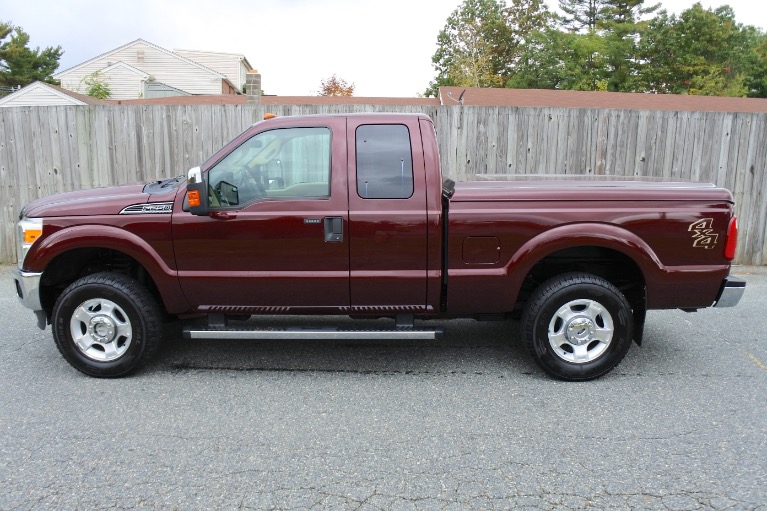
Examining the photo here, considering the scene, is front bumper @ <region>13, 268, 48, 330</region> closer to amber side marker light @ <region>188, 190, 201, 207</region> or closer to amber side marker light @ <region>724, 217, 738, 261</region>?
amber side marker light @ <region>188, 190, 201, 207</region>

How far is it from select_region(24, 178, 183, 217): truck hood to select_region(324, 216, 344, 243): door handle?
3.88ft

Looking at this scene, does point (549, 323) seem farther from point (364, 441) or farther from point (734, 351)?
point (734, 351)

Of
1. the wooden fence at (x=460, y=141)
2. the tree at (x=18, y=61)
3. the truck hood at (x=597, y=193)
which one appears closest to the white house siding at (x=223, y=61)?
the tree at (x=18, y=61)

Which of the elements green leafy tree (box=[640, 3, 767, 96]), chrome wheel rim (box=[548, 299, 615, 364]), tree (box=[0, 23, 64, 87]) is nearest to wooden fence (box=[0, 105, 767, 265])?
chrome wheel rim (box=[548, 299, 615, 364])

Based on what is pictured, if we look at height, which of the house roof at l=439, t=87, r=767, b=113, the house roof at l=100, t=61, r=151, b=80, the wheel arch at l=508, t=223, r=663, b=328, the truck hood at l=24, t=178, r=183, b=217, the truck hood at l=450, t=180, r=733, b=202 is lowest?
the wheel arch at l=508, t=223, r=663, b=328

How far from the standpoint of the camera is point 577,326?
4246mm

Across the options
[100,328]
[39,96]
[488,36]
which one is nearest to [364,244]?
[100,328]

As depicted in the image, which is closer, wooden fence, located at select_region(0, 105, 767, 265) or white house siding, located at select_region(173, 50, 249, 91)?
wooden fence, located at select_region(0, 105, 767, 265)

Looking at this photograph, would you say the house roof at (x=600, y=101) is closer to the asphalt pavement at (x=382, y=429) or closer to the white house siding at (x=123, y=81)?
the asphalt pavement at (x=382, y=429)

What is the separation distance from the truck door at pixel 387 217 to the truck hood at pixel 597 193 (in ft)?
1.16

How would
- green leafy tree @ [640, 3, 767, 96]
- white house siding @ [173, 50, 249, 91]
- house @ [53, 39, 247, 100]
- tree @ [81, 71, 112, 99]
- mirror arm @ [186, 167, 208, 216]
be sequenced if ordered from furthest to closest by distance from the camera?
white house siding @ [173, 50, 249, 91] → house @ [53, 39, 247, 100] → green leafy tree @ [640, 3, 767, 96] → tree @ [81, 71, 112, 99] → mirror arm @ [186, 167, 208, 216]

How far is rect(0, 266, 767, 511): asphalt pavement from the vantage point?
2.92 meters

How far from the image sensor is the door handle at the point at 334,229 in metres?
4.20

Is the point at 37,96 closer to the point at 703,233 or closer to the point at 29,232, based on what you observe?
the point at 29,232
